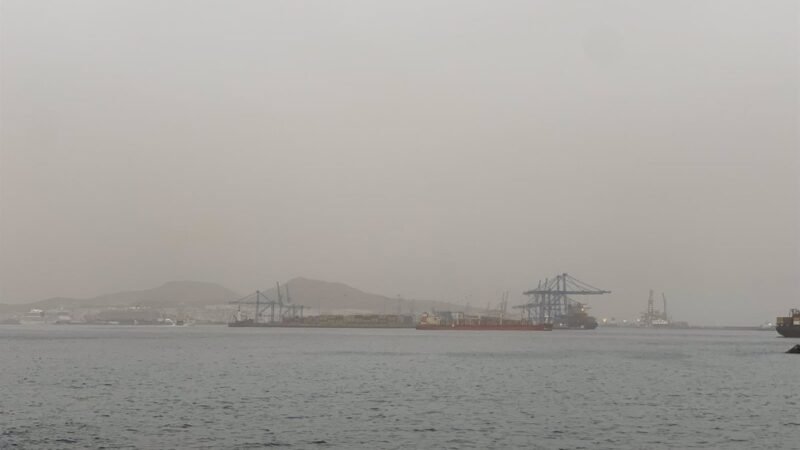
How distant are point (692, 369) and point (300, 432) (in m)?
57.3

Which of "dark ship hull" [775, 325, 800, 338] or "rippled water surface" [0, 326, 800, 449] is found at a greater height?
"dark ship hull" [775, 325, 800, 338]

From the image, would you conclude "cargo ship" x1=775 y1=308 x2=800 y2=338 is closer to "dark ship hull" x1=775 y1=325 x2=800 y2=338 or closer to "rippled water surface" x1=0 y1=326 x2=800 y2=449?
"dark ship hull" x1=775 y1=325 x2=800 y2=338

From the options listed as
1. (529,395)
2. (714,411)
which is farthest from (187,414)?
(714,411)

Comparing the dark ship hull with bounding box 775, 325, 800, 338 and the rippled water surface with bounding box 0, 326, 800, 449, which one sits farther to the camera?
the dark ship hull with bounding box 775, 325, 800, 338

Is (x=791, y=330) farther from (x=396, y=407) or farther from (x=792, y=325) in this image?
(x=396, y=407)

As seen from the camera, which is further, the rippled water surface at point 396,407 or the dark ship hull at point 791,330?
the dark ship hull at point 791,330

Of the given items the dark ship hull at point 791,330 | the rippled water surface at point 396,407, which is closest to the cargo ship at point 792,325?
the dark ship hull at point 791,330

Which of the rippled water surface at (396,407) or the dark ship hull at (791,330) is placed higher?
the dark ship hull at (791,330)

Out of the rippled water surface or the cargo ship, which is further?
the cargo ship

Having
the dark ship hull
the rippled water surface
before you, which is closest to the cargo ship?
the dark ship hull

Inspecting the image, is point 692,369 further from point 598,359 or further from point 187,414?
point 187,414

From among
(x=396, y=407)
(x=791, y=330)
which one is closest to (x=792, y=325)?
(x=791, y=330)

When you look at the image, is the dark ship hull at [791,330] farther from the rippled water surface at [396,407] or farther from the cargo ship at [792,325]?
the rippled water surface at [396,407]

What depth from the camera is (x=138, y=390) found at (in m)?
56.3
